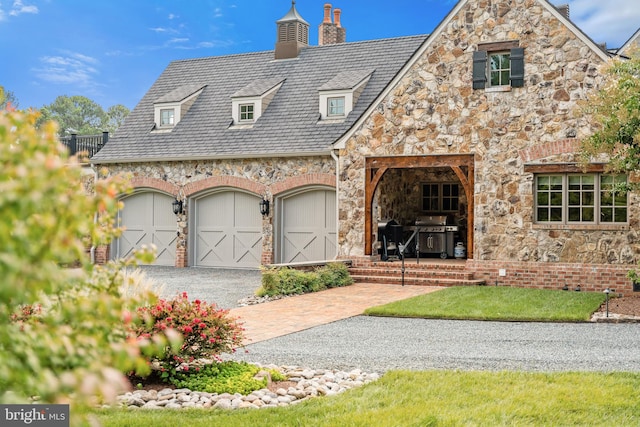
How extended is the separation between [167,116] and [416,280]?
11.0 m

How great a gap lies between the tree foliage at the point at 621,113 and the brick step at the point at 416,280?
4.42 m

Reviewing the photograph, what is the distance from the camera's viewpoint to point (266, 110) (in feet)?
73.5

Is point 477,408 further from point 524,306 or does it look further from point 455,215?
point 455,215

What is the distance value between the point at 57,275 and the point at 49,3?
111 m

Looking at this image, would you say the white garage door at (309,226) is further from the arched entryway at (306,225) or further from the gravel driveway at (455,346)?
the gravel driveway at (455,346)

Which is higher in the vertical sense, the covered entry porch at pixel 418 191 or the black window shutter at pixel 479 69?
the black window shutter at pixel 479 69

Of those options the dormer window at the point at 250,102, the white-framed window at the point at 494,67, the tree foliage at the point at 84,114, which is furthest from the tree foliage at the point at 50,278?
the tree foliage at the point at 84,114

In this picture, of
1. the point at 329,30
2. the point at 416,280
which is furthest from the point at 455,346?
the point at 329,30

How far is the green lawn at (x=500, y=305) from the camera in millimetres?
12111

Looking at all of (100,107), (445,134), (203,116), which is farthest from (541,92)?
(100,107)

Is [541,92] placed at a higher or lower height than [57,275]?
higher

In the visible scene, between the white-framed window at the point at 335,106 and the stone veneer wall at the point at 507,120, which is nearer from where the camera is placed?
the stone veneer wall at the point at 507,120

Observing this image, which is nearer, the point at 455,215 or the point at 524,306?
the point at 524,306

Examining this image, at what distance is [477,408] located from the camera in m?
6.17
